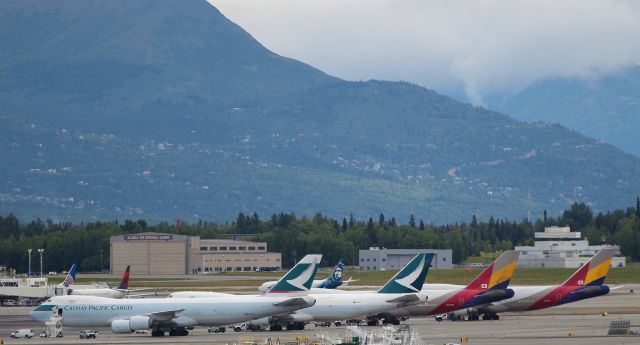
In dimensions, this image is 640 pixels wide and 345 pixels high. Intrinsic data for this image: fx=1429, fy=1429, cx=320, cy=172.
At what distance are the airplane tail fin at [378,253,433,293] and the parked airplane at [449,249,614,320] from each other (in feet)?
34.0

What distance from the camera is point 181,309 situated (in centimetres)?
10419

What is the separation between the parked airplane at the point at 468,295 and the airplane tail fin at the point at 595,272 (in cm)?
552

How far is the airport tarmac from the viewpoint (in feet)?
304

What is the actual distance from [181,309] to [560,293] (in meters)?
33.6

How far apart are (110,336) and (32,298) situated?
5832cm

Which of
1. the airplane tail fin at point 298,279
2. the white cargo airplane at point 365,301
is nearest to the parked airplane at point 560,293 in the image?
the white cargo airplane at point 365,301

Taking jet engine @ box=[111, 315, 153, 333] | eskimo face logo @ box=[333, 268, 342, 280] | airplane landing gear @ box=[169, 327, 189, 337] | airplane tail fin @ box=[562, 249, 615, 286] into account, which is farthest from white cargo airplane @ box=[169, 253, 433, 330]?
eskimo face logo @ box=[333, 268, 342, 280]

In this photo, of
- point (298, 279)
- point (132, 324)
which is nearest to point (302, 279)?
point (298, 279)

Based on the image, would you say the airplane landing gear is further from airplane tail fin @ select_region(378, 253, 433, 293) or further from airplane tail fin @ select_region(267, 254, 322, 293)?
airplane tail fin @ select_region(378, 253, 433, 293)

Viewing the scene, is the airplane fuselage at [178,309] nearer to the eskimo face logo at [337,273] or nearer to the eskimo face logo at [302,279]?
the eskimo face logo at [302,279]

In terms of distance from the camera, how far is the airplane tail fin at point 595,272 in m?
119

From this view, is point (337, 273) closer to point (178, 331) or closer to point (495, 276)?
point (495, 276)

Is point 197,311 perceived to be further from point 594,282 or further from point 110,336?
point 594,282

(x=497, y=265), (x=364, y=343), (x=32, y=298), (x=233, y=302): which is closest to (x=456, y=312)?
(x=497, y=265)
